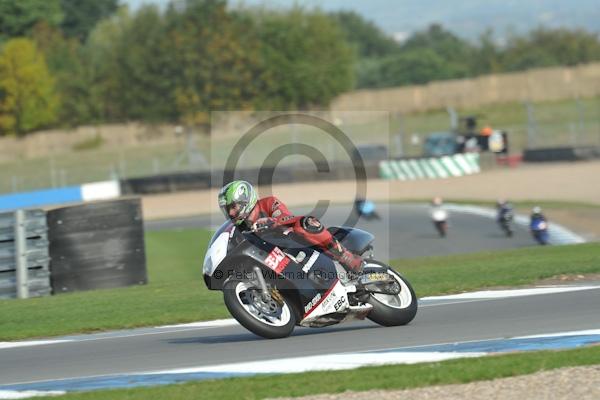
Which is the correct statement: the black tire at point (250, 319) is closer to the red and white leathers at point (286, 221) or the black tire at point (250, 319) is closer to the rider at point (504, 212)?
the red and white leathers at point (286, 221)

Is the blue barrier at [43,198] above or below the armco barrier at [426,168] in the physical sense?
below

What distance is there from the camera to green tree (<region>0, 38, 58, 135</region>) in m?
60.1

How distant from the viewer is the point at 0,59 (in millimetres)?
59656

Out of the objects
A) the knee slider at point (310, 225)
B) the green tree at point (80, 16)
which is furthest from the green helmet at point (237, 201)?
the green tree at point (80, 16)

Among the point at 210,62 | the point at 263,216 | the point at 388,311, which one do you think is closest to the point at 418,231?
the point at 388,311

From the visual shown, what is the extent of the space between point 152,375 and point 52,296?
6.98 metres

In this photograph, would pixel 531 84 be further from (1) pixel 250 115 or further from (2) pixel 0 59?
(2) pixel 0 59

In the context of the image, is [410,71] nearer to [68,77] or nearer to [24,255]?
[68,77]

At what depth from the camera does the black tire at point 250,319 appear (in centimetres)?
878

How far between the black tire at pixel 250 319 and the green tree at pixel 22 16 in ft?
175

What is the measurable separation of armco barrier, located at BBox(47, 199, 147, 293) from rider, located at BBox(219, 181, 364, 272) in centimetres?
693

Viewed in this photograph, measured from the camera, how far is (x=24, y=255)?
1480cm

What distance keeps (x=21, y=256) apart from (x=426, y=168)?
2747 cm

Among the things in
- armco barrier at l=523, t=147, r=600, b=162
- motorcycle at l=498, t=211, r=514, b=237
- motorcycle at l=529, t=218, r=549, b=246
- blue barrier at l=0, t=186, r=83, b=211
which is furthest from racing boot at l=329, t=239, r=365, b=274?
armco barrier at l=523, t=147, r=600, b=162
